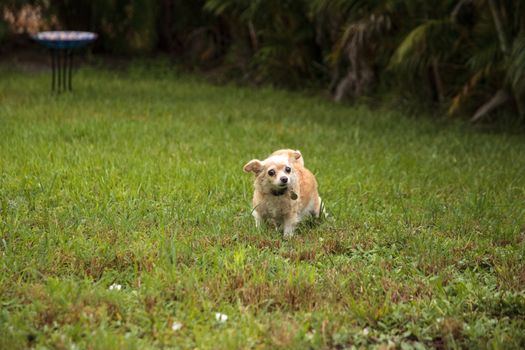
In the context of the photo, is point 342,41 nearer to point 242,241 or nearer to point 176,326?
point 242,241

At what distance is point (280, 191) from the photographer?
5.54 meters

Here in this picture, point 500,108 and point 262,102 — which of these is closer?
point 500,108

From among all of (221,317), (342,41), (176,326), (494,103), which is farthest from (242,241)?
(342,41)

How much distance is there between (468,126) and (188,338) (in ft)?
26.0

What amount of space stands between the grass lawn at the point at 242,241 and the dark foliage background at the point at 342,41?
Result: 1434mm

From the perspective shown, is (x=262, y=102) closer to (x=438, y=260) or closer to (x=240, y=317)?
(x=438, y=260)

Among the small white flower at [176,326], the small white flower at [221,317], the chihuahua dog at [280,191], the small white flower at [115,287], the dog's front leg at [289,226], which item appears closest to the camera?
the small white flower at [176,326]

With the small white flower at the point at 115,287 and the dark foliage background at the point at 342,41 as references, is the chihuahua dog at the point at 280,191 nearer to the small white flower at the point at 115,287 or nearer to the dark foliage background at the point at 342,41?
→ the small white flower at the point at 115,287

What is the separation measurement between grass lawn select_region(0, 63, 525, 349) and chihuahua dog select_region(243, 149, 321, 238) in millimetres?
177

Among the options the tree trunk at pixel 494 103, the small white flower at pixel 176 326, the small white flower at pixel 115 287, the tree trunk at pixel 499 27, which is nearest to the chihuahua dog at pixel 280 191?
the small white flower at pixel 115 287

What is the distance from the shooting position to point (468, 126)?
432 inches

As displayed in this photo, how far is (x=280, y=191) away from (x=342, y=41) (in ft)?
23.4

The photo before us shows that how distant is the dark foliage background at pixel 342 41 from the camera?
10.9m

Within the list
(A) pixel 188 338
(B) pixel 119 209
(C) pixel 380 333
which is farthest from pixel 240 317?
(B) pixel 119 209
